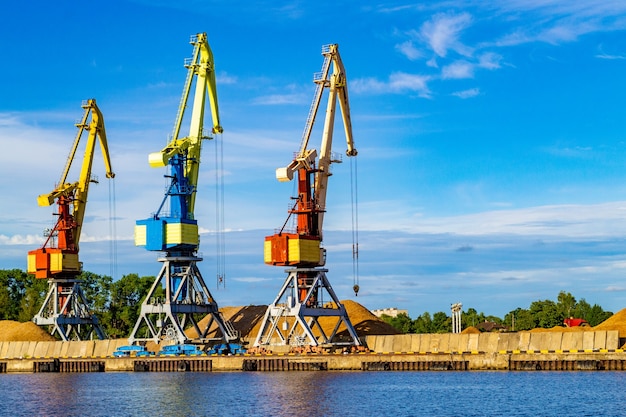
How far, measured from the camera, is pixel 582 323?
6280 inches

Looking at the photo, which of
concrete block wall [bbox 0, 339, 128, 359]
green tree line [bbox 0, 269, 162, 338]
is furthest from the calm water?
green tree line [bbox 0, 269, 162, 338]

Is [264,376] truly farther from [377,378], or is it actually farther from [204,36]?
[204,36]

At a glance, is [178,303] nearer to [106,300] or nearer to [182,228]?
[182,228]

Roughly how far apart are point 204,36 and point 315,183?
994 inches

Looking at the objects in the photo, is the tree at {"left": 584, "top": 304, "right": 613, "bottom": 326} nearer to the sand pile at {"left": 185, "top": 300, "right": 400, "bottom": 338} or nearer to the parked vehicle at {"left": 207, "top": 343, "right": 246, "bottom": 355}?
the sand pile at {"left": 185, "top": 300, "right": 400, "bottom": 338}

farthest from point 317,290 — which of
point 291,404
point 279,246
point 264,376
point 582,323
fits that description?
point 582,323

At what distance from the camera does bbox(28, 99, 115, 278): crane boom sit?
138250mm

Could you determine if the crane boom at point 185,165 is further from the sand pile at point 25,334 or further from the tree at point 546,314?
the tree at point 546,314

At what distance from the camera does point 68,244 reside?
13950 centimetres

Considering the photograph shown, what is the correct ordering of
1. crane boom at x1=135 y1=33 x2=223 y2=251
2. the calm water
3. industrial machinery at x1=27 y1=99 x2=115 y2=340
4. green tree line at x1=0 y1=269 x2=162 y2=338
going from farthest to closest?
1. green tree line at x1=0 y1=269 x2=162 y2=338
2. industrial machinery at x1=27 y1=99 x2=115 y2=340
3. crane boom at x1=135 y1=33 x2=223 y2=251
4. the calm water

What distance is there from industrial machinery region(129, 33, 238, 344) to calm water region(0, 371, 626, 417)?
1872 cm

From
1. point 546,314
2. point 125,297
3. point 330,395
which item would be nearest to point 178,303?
point 330,395

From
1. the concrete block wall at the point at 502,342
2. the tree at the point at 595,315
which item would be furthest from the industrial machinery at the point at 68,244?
the tree at the point at 595,315

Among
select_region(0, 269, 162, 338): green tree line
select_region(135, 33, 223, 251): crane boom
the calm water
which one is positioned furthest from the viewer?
select_region(0, 269, 162, 338): green tree line
